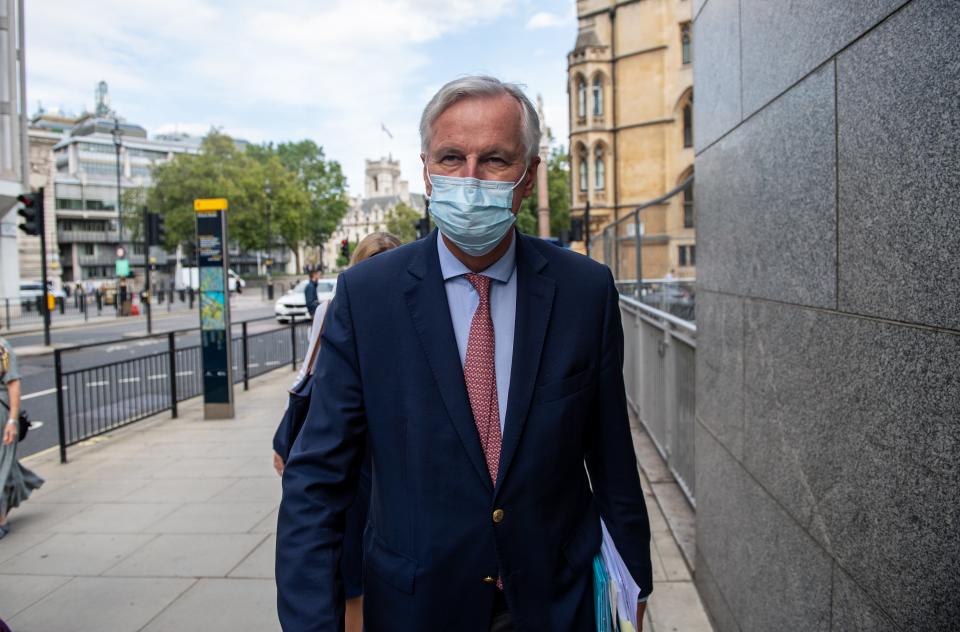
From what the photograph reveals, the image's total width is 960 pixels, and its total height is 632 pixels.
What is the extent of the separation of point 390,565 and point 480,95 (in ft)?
3.94

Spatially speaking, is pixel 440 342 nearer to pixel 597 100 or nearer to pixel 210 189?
pixel 597 100

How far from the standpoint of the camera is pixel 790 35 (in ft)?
8.18

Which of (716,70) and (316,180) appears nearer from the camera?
(716,70)

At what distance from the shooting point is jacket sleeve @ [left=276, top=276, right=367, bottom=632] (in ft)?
5.68

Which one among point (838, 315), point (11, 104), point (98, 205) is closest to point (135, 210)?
point (98, 205)

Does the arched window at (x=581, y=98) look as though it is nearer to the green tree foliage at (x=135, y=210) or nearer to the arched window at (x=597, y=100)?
the arched window at (x=597, y=100)

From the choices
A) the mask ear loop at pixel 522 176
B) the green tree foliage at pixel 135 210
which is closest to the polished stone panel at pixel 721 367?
the mask ear loop at pixel 522 176

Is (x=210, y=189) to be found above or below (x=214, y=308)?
above

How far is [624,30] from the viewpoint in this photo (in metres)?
40.5

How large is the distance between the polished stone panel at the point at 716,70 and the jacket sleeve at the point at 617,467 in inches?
68.8

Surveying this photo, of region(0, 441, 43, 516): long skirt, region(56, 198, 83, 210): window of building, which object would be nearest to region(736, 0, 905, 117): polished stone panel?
region(0, 441, 43, 516): long skirt

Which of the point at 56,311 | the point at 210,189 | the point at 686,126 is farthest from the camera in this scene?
the point at 210,189

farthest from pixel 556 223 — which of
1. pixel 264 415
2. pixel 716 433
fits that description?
pixel 716 433

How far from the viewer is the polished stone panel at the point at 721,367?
3.23 metres
